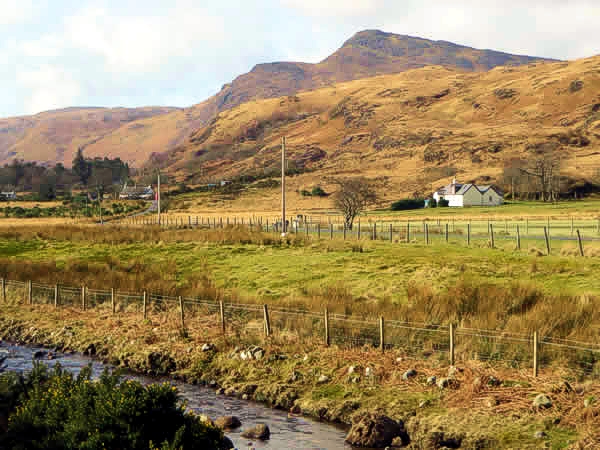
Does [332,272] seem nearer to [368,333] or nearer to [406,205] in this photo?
[368,333]

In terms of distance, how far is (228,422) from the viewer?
54.1 feet

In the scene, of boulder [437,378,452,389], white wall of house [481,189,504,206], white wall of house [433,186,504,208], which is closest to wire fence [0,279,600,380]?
boulder [437,378,452,389]

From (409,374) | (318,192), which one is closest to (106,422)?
(409,374)

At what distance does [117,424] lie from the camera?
1103 centimetres

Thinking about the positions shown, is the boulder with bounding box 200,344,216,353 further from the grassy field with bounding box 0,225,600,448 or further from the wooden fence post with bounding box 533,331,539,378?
the wooden fence post with bounding box 533,331,539,378

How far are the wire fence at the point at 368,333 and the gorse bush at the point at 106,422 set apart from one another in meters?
8.80

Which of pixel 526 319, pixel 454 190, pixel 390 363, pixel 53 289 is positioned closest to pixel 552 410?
pixel 390 363

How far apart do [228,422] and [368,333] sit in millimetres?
6200

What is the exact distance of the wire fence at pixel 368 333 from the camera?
17.6 m

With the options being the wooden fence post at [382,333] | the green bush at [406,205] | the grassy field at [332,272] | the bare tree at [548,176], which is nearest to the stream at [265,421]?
the wooden fence post at [382,333]

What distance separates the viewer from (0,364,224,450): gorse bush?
35.9ft

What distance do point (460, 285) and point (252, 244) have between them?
26129mm

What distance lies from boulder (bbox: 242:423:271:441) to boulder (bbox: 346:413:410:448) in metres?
1.82

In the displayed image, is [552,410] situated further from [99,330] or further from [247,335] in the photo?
[99,330]
